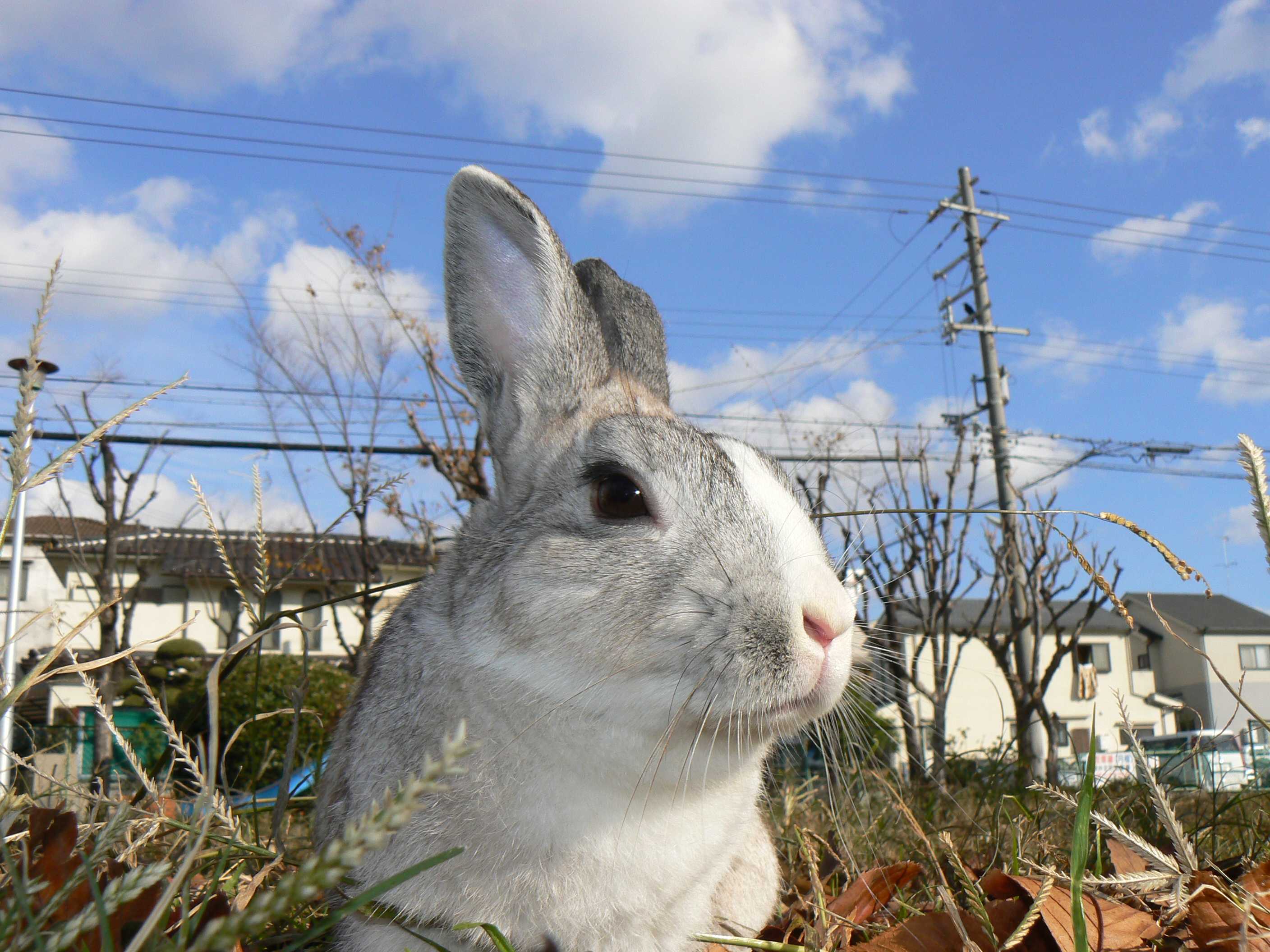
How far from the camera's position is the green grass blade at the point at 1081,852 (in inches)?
53.3

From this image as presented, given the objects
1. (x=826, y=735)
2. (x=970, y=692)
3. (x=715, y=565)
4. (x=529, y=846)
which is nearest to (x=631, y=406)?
(x=715, y=565)

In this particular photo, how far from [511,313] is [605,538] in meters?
0.92

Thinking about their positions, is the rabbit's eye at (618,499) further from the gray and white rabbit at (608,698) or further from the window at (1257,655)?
the window at (1257,655)

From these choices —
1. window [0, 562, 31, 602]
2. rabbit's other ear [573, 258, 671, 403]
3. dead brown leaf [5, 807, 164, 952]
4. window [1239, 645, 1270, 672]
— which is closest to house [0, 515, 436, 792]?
window [0, 562, 31, 602]

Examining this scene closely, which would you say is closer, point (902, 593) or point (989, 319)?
point (902, 593)

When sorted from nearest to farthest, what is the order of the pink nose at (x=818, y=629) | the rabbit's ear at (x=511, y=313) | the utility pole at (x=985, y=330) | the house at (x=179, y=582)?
1. the pink nose at (x=818, y=629)
2. the rabbit's ear at (x=511, y=313)
3. the utility pole at (x=985, y=330)
4. the house at (x=179, y=582)

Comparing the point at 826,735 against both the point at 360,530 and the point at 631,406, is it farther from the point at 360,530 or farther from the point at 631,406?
the point at 360,530

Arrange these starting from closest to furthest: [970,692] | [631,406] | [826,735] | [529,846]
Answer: [529,846], [826,735], [631,406], [970,692]

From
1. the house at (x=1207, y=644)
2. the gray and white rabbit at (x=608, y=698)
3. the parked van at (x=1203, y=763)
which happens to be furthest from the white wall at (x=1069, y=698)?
the gray and white rabbit at (x=608, y=698)

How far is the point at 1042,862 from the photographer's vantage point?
2209 millimetres

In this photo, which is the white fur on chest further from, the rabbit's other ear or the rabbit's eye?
the rabbit's other ear

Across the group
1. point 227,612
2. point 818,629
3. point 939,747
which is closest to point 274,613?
point 818,629

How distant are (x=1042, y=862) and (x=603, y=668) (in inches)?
45.1

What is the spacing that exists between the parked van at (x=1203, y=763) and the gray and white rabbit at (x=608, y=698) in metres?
0.81
